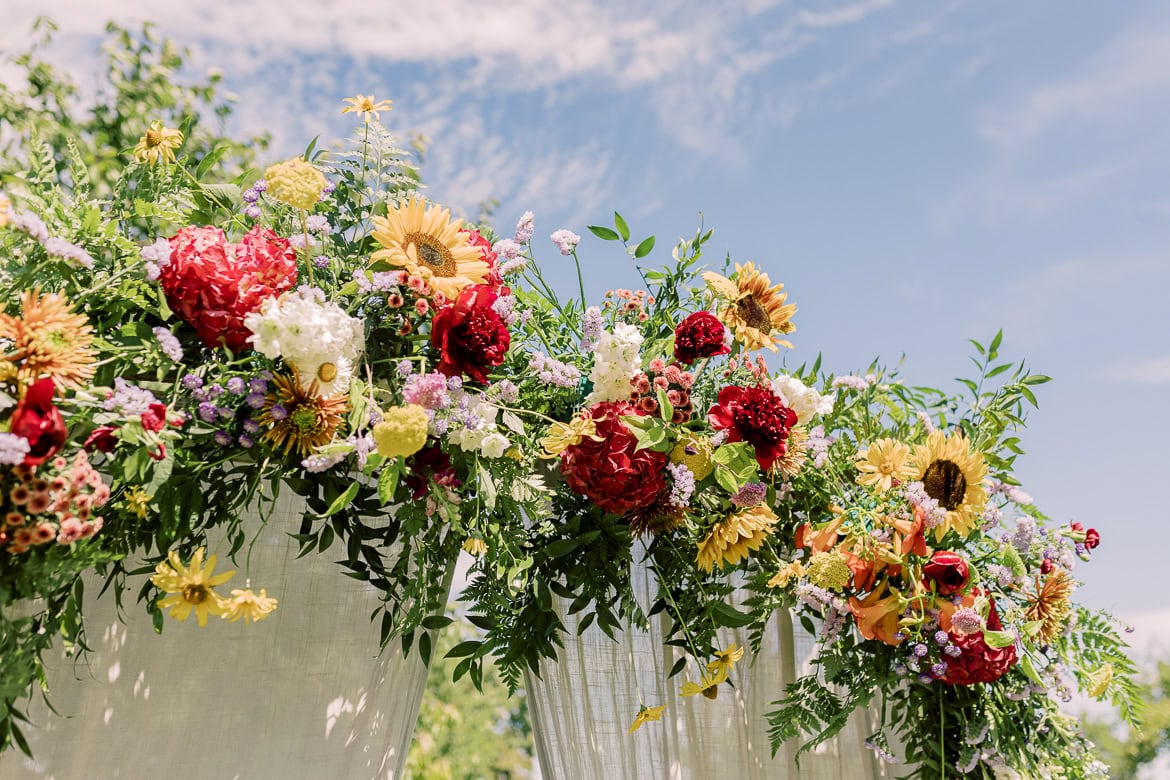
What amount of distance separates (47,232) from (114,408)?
0.78ft

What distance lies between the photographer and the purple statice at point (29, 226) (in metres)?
0.89

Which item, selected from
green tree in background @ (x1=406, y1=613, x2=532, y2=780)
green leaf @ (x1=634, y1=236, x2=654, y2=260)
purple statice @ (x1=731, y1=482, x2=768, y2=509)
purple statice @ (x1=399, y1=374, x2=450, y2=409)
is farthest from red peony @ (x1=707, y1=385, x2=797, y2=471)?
green tree in background @ (x1=406, y1=613, x2=532, y2=780)

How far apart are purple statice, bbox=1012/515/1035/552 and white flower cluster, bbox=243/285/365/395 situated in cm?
117

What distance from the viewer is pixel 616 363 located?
116 cm

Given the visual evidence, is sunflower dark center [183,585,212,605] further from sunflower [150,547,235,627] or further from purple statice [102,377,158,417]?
purple statice [102,377,158,417]

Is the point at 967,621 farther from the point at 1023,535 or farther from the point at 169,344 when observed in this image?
the point at 169,344

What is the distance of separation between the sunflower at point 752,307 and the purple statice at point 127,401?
31.7 inches

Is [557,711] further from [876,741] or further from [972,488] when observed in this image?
[972,488]

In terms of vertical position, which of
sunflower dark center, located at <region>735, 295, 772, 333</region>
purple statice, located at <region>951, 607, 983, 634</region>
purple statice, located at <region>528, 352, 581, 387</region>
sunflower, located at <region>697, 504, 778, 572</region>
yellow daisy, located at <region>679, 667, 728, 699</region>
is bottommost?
yellow daisy, located at <region>679, 667, 728, 699</region>

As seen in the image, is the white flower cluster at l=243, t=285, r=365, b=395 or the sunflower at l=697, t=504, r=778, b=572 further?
the sunflower at l=697, t=504, r=778, b=572

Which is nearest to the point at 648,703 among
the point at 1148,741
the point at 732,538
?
the point at 732,538

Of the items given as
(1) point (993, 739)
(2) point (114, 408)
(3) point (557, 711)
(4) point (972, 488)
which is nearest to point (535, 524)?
(3) point (557, 711)

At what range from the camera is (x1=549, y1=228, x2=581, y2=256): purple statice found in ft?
4.19

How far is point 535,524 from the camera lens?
48.9 inches
